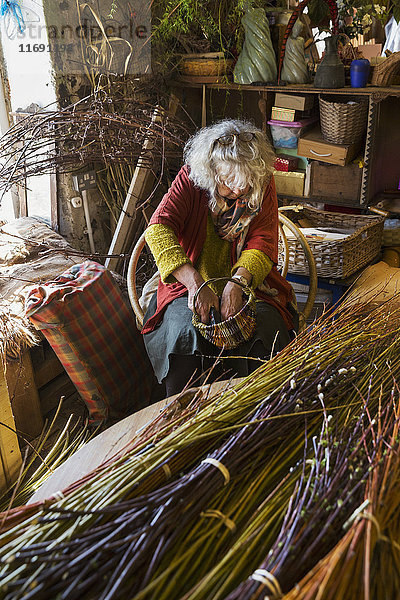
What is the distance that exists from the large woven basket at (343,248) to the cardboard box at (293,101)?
2.16 feet

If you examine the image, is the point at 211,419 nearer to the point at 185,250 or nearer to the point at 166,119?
the point at 185,250

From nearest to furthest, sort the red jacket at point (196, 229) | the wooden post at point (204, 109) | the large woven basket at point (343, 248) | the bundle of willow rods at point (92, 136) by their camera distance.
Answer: the red jacket at point (196, 229) → the bundle of willow rods at point (92, 136) → the large woven basket at point (343, 248) → the wooden post at point (204, 109)

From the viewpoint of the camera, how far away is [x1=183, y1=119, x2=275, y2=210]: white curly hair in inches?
A: 94.7

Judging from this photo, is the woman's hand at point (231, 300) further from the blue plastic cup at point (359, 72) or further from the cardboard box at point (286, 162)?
the blue plastic cup at point (359, 72)

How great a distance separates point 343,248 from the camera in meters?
3.08

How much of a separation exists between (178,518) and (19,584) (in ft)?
1.01

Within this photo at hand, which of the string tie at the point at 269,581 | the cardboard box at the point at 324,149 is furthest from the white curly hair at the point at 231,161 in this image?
the string tie at the point at 269,581

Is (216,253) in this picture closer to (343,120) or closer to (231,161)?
(231,161)

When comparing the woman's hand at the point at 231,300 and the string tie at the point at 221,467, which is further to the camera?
the woman's hand at the point at 231,300

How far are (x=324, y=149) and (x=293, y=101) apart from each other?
382mm

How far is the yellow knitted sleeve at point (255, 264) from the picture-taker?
97.2 inches

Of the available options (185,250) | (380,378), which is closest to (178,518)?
(380,378)

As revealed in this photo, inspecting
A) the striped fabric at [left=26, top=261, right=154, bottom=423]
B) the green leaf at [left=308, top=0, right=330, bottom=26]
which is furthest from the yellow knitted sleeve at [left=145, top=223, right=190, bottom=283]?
the green leaf at [left=308, top=0, right=330, bottom=26]

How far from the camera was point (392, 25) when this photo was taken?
441cm
